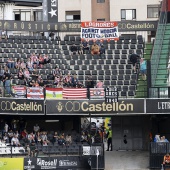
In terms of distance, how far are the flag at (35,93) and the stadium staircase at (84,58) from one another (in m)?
3.23

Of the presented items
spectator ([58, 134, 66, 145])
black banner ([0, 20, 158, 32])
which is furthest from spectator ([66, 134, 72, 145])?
black banner ([0, 20, 158, 32])

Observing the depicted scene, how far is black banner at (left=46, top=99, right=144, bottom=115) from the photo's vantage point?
5675 centimetres

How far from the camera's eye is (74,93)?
186ft

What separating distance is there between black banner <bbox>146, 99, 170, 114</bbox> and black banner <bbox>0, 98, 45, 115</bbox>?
627 centimetres

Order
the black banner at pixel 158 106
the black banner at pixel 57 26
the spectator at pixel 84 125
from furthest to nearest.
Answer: the black banner at pixel 57 26, the spectator at pixel 84 125, the black banner at pixel 158 106

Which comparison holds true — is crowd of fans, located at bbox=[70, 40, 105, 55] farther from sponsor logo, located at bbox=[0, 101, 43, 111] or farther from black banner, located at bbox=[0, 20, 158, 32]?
sponsor logo, located at bbox=[0, 101, 43, 111]

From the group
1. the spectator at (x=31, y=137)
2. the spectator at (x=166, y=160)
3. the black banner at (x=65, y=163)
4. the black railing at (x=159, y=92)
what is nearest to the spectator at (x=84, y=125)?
the black railing at (x=159, y=92)

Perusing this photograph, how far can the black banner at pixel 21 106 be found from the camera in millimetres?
54844

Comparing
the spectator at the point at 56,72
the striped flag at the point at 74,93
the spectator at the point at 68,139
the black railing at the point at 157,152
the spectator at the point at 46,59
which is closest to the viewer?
the black railing at the point at 157,152

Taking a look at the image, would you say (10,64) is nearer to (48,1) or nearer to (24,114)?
(24,114)

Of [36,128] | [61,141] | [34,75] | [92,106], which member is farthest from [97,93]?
[34,75]

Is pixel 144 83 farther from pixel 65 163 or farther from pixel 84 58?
pixel 65 163

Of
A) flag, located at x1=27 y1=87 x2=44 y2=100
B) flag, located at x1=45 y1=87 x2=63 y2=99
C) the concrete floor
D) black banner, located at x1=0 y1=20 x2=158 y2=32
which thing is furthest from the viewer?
black banner, located at x1=0 y1=20 x2=158 y2=32

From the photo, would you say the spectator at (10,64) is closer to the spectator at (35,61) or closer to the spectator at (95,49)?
the spectator at (35,61)
